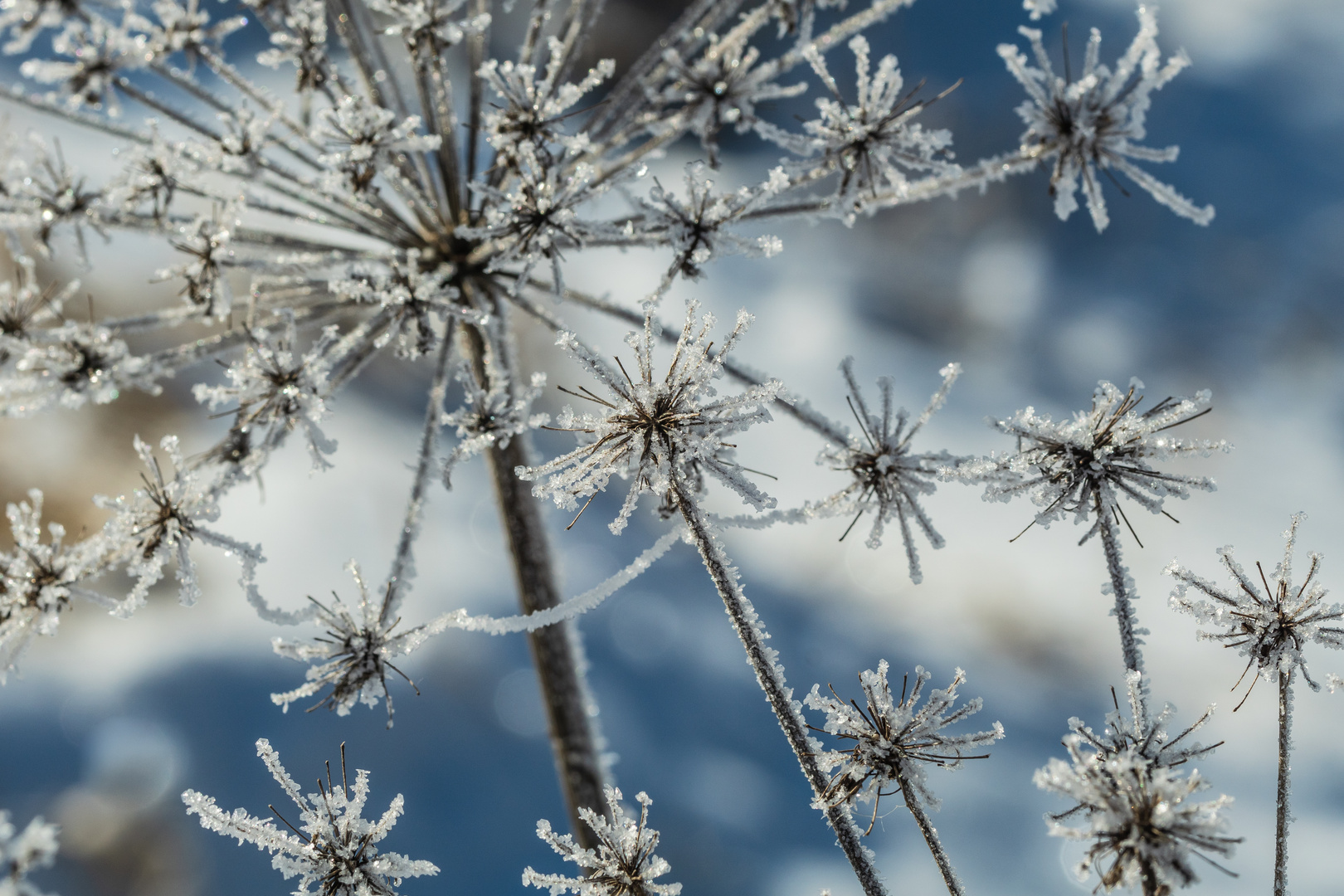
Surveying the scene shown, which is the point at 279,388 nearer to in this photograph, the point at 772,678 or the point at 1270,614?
the point at 772,678

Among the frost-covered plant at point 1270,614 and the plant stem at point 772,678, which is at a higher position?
the frost-covered plant at point 1270,614

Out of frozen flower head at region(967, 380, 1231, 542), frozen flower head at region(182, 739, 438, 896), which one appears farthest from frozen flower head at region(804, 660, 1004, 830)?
frozen flower head at region(182, 739, 438, 896)

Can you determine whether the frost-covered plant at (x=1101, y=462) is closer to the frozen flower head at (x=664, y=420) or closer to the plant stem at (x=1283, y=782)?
the plant stem at (x=1283, y=782)

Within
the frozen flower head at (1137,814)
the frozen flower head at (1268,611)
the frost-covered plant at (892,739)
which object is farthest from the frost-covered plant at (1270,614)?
the frost-covered plant at (892,739)

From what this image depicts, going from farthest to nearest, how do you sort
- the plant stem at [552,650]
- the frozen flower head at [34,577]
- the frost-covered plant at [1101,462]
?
the plant stem at [552,650], the frozen flower head at [34,577], the frost-covered plant at [1101,462]

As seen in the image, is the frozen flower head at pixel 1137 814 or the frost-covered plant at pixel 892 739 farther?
the frost-covered plant at pixel 892 739

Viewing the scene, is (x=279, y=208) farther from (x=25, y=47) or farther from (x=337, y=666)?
(x=337, y=666)

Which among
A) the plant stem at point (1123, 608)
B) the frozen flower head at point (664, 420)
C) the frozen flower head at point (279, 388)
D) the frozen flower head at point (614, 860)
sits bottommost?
the frozen flower head at point (614, 860)

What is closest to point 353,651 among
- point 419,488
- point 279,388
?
point 419,488

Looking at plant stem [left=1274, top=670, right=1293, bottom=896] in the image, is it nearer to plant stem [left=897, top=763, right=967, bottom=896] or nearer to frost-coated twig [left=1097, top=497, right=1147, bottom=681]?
frost-coated twig [left=1097, top=497, right=1147, bottom=681]

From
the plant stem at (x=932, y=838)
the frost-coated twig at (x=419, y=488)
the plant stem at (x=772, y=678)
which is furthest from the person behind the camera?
the frost-coated twig at (x=419, y=488)
